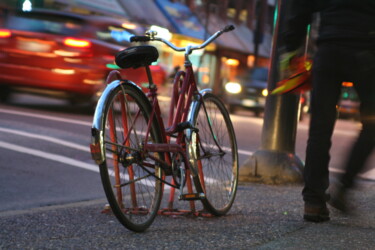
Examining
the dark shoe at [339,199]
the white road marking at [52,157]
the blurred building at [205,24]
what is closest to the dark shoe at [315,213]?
the dark shoe at [339,199]

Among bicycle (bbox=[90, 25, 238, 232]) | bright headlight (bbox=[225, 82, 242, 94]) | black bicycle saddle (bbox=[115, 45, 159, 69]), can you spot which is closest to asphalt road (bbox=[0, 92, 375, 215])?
bicycle (bbox=[90, 25, 238, 232])

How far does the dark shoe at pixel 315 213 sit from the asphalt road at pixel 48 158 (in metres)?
0.36

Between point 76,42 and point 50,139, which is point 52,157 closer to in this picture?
point 50,139

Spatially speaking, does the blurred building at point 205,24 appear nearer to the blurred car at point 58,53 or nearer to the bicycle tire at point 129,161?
the blurred car at point 58,53

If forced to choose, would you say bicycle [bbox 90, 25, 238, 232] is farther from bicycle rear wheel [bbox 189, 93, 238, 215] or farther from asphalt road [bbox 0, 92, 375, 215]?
asphalt road [bbox 0, 92, 375, 215]

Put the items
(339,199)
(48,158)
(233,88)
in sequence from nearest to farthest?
(339,199)
(48,158)
(233,88)

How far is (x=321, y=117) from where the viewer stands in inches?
164

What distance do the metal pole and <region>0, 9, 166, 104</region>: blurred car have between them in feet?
19.5

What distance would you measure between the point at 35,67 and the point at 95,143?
924 cm

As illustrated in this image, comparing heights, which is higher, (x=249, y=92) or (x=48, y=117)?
(x=249, y=92)

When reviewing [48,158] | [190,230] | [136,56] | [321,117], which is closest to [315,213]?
[321,117]

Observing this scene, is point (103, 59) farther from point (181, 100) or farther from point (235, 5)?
point (235, 5)

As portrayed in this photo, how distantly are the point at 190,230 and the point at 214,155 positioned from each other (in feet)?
3.24

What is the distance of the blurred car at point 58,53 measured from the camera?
39.6 ft
